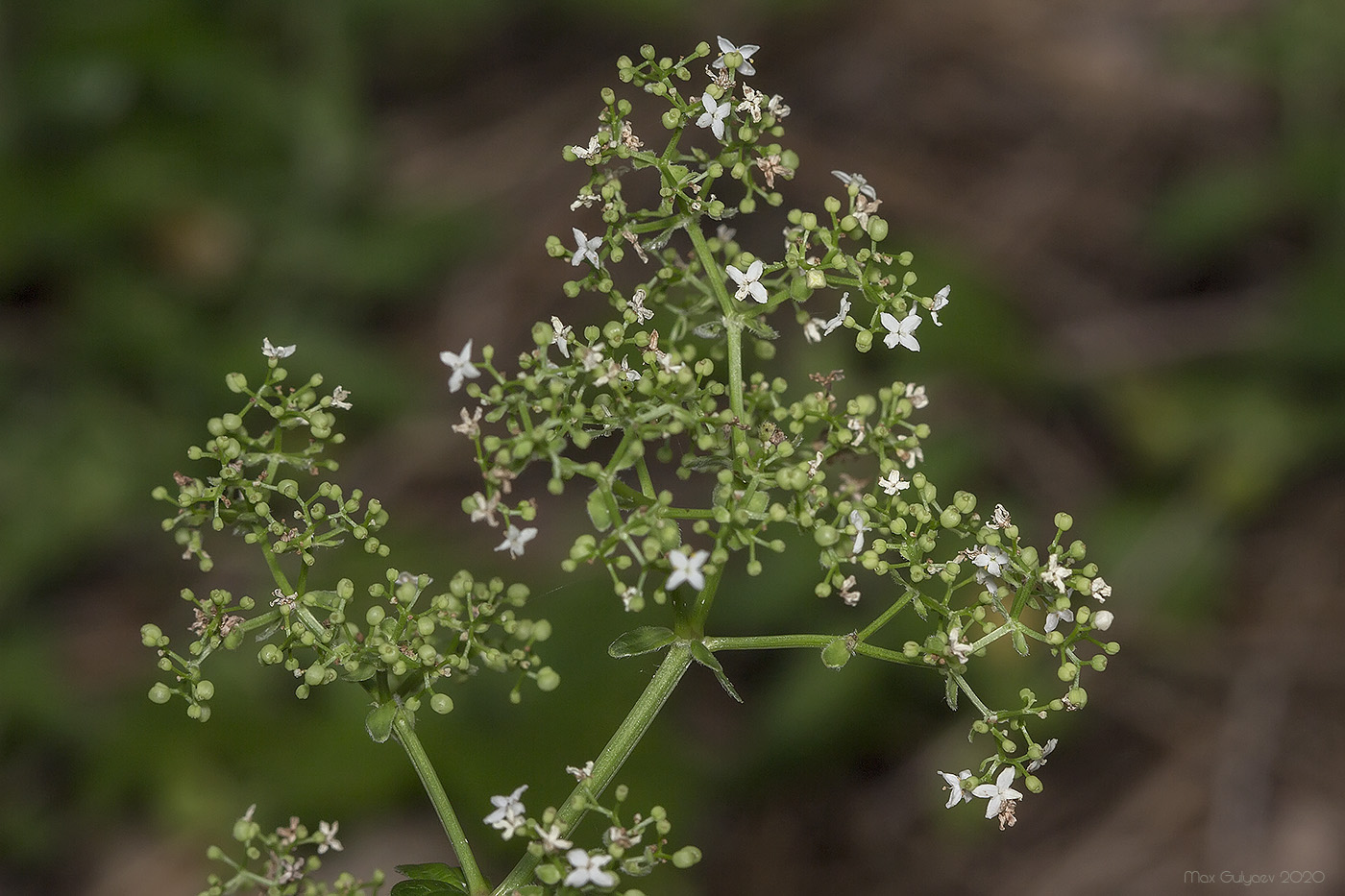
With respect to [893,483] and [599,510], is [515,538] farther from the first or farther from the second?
[893,483]

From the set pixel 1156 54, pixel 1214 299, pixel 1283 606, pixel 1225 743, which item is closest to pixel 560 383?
pixel 1225 743

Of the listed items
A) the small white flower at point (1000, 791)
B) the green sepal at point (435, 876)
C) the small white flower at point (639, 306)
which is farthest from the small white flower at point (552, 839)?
the small white flower at point (639, 306)

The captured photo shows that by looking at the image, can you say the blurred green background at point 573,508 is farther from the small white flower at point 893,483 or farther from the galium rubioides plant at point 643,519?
the small white flower at point 893,483

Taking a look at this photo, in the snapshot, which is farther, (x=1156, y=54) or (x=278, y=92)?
(x=1156, y=54)

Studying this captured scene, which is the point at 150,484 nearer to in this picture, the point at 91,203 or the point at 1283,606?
the point at 91,203

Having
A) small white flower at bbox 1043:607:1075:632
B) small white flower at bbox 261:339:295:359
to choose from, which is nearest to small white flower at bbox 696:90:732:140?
small white flower at bbox 261:339:295:359

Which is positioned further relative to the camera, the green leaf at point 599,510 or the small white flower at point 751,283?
the small white flower at point 751,283
